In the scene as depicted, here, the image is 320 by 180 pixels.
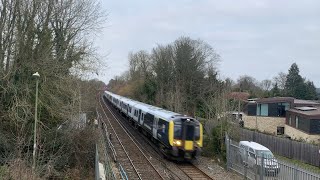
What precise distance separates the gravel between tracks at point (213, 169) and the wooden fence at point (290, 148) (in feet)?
23.7

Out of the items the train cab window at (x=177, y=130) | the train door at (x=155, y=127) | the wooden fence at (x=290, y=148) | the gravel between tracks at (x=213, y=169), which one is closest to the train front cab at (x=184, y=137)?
the train cab window at (x=177, y=130)

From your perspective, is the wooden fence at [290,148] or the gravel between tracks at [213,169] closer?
the gravel between tracks at [213,169]

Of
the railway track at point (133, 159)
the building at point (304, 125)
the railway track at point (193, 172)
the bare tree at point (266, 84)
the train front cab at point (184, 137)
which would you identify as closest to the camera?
the railway track at point (193, 172)

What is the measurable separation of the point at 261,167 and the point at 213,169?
16.1 ft

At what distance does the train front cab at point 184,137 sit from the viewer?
885 inches

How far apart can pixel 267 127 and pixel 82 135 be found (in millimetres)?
33063

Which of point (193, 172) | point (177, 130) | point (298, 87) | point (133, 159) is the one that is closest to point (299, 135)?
point (177, 130)

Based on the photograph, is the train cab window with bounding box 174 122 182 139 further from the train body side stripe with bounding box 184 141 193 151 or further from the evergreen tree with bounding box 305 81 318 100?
the evergreen tree with bounding box 305 81 318 100

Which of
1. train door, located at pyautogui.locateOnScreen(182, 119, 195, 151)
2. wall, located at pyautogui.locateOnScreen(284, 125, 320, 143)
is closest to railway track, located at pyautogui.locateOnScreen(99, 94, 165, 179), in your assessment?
train door, located at pyautogui.locateOnScreen(182, 119, 195, 151)

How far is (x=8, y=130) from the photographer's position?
846 inches

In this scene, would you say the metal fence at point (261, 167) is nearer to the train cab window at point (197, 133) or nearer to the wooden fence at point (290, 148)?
the train cab window at point (197, 133)

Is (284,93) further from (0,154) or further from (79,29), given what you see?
(0,154)

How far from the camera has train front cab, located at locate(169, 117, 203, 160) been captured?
2247cm

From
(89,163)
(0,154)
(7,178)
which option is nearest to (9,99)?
(0,154)
